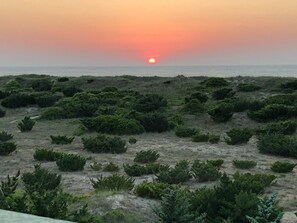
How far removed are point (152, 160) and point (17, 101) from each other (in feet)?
61.0

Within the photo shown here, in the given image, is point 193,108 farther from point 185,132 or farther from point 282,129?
point 282,129

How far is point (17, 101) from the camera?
27938mm

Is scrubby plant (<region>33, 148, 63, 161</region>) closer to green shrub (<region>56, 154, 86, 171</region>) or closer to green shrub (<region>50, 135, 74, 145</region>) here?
green shrub (<region>56, 154, 86, 171</region>)

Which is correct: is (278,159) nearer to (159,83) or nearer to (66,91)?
(66,91)

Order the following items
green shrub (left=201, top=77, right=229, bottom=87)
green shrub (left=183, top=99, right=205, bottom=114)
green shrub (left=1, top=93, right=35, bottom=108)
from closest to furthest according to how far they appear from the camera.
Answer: green shrub (left=183, top=99, right=205, bottom=114) < green shrub (left=1, top=93, right=35, bottom=108) < green shrub (left=201, top=77, right=229, bottom=87)

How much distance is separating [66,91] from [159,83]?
874cm

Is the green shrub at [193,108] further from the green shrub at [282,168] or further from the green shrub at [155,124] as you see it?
the green shrub at [282,168]

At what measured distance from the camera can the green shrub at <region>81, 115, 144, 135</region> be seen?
1702 cm

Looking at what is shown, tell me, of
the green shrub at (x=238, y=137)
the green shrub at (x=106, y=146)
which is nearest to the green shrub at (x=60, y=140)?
the green shrub at (x=106, y=146)

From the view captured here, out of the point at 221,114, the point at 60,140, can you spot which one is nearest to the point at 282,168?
the point at 60,140

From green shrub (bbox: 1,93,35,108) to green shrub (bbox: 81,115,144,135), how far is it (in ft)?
38.0

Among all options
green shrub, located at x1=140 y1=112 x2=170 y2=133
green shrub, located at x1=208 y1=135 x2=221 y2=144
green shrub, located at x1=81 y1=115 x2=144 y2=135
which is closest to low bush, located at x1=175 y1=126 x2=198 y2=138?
green shrub, located at x1=140 y1=112 x2=170 y2=133

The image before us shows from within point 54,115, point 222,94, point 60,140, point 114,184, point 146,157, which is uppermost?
point 222,94

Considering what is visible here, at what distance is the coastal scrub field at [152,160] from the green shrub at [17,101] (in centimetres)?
7
